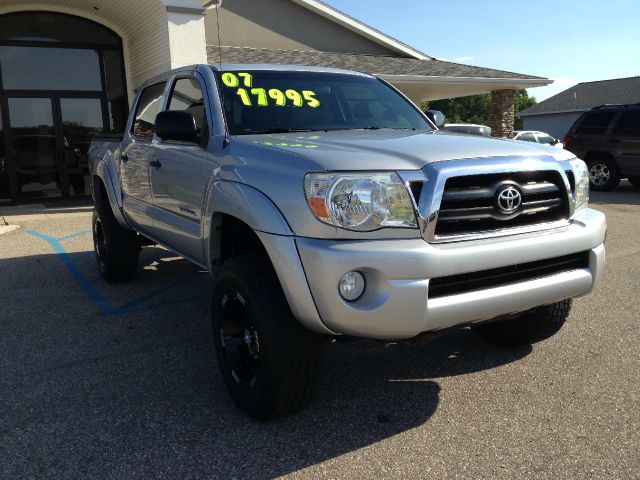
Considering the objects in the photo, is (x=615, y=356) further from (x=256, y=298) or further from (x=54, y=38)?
(x=54, y=38)

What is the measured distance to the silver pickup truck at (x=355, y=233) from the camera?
253 centimetres

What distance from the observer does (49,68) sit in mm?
13680

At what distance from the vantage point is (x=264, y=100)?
3797 millimetres

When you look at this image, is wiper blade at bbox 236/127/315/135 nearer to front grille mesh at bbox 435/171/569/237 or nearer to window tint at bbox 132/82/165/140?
front grille mesh at bbox 435/171/569/237

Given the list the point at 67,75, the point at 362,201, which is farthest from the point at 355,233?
the point at 67,75

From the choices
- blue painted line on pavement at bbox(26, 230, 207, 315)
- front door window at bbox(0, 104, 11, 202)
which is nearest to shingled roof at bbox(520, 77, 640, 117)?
front door window at bbox(0, 104, 11, 202)

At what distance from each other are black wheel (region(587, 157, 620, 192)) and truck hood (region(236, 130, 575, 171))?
11468mm

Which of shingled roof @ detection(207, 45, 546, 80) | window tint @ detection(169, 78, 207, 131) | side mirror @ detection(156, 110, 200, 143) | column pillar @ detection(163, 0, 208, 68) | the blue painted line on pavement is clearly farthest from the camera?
shingled roof @ detection(207, 45, 546, 80)

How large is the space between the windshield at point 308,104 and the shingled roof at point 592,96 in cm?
4138

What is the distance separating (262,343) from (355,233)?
698mm

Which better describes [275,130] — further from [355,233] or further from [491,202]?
[491,202]

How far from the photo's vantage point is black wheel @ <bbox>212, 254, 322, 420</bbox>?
2.71 m

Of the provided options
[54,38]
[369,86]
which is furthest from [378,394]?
[54,38]

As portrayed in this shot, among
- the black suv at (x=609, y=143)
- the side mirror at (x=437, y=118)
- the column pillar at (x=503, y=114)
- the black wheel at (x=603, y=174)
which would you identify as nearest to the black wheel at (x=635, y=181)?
the black suv at (x=609, y=143)
